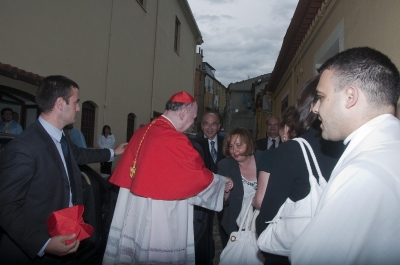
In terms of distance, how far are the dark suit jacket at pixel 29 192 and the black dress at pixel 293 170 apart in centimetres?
137

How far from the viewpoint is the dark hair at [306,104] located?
179 centimetres

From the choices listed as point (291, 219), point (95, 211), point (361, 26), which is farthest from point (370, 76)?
point (361, 26)

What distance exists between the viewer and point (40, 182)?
1959mm

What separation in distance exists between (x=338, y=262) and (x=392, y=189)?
0.28 m

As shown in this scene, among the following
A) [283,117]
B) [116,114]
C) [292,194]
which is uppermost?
[116,114]

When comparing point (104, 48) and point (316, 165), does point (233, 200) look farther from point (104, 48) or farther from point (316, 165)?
point (104, 48)

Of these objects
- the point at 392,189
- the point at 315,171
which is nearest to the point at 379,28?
the point at 315,171

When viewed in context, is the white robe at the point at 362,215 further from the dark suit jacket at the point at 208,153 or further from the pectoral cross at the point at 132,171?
the dark suit jacket at the point at 208,153

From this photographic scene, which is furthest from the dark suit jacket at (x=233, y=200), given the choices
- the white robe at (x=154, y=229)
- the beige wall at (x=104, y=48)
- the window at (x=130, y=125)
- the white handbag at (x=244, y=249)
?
the window at (x=130, y=125)

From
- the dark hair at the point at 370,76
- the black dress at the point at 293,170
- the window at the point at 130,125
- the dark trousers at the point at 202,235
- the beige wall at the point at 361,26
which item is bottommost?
the dark trousers at the point at 202,235

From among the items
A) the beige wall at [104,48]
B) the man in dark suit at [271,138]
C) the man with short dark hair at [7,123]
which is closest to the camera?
the man in dark suit at [271,138]

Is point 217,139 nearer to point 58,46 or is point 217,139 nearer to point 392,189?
point 392,189

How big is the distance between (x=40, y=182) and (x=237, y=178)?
75.4 inches

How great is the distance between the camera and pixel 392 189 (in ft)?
2.99
